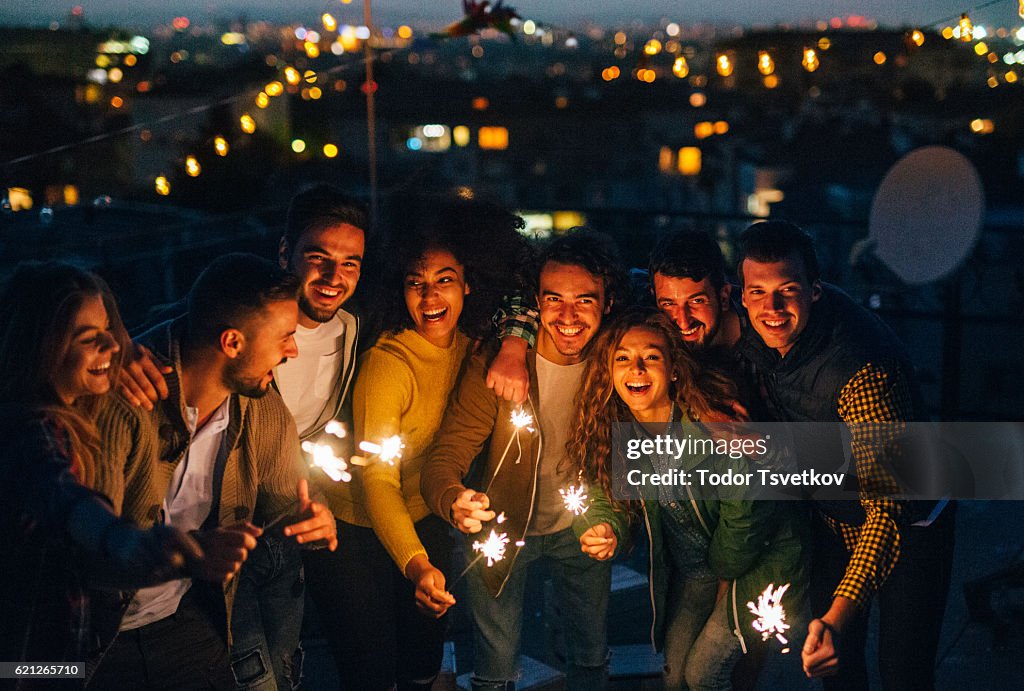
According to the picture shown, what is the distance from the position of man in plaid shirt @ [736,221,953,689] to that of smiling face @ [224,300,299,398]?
1.52 m

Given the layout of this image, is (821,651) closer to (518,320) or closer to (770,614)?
(770,614)

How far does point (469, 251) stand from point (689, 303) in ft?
2.63

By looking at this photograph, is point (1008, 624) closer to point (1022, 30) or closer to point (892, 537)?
point (892, 537)

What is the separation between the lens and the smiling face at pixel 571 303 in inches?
135

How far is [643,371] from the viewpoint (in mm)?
3355

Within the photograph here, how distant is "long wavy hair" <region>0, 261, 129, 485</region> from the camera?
2.63 m

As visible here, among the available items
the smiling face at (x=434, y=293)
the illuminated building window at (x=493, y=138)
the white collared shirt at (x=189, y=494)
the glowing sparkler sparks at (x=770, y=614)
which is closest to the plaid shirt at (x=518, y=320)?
the smiling face at (x=434, y=293)

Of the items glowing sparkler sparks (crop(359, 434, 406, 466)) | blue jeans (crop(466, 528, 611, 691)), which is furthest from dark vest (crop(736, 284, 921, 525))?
glowing sparkler sparks (crop(359, 434, 406, 466))

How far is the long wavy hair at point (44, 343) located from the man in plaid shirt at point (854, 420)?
2086mm

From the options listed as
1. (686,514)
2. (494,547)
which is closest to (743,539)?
(686,514)

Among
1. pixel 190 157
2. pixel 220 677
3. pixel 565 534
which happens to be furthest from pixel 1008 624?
pixel 190 157

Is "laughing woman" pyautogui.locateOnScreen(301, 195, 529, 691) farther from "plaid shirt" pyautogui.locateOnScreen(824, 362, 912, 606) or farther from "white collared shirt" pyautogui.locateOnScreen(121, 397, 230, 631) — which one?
"plaid shirt" pyautogui.locateOnScreen(824, 362, 912, 606)

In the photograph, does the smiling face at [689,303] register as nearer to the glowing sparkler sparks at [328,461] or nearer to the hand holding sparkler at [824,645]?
the hand holding sparkler at [824,645]

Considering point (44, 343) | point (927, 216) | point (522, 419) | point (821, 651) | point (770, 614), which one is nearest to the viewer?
point (44, 343)
